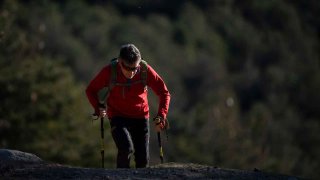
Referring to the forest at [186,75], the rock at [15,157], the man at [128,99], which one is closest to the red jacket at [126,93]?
the man at [128,99]

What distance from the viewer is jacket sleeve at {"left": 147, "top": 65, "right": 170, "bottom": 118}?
11.9 meters

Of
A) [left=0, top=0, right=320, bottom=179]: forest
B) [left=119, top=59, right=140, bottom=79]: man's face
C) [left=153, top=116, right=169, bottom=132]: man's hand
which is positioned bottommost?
[left=153, top=116, right=169, bottom=132]: man's hand

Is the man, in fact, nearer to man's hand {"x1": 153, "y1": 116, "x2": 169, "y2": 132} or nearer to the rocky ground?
man's hand {"x1": 153, "y1": 116, "x2": 169, "y2": 132}

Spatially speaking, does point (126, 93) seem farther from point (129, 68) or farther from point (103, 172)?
point (103, 172)

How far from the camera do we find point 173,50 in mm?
120250

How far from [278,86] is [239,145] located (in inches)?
2145

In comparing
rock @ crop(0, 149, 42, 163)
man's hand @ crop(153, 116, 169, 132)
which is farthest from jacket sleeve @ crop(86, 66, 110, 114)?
rock @ crop(0, 149, 42, 163)

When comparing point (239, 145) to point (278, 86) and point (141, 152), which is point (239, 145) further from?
point (278, 86)

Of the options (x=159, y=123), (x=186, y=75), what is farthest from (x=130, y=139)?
(x=186, y=75)

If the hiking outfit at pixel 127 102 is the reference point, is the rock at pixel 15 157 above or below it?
below

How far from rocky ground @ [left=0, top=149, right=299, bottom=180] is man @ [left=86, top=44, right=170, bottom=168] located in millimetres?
710

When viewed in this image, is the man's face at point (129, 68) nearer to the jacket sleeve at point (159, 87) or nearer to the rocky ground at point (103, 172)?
the jacket sleeve at point (159, 87)

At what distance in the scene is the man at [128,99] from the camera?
11.8 meters

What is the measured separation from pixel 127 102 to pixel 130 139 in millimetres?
498
